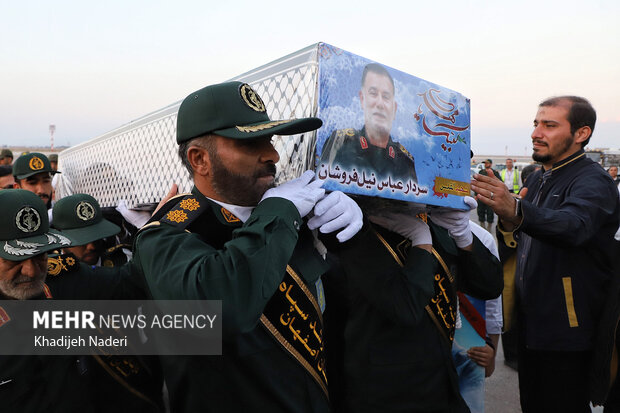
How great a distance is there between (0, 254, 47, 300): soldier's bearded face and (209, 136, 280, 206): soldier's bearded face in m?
1.17

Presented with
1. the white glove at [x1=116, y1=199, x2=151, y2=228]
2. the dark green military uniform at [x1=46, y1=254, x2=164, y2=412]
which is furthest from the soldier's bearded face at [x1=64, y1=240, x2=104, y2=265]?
the dark green military uniform at [x1=46, y1=254, x2=164, y2=412]

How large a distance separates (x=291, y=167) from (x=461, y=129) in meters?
0.82

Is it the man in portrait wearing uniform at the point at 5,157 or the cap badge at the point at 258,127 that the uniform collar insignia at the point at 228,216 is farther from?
the man in portrait wearing uniform at the point at 5,157

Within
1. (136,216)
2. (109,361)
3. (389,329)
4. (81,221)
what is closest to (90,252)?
(81,221)

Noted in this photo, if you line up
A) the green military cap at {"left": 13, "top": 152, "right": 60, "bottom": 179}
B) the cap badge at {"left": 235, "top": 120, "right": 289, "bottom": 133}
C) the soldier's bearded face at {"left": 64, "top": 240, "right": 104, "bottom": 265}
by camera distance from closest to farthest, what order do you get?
1. the cap badge at {"left": 235, "top": 120, "right": 289, "bottom": 133}
2. the soldier's bearded face at {"left": 64, "top": 240, "right": 104, "bottom": 265}
3. the green military cap at {"left": 13, "top": 152, "right": 60, "bottom": 179}

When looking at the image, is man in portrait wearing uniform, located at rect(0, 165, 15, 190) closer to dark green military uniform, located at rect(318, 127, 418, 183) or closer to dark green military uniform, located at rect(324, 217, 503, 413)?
dark green military uniform, located at rect(324, 217, 503, 413)

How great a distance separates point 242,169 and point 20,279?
1.34 meters

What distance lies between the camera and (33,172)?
13.3 ft

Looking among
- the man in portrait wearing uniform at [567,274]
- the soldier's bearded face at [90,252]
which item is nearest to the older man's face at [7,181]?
the soldier's bearded face at [90,252]

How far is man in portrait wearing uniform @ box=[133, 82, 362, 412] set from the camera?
3.76 feet

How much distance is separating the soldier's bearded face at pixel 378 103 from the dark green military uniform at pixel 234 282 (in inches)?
17.9

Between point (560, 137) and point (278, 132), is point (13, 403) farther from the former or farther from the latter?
point (560, 137)

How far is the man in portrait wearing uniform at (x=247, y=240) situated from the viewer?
1.14 metres

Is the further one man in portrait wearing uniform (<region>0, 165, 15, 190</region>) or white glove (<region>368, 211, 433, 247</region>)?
man in portrait wearing uniform (<region>0, 165, 15, 190</region>)
